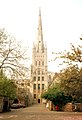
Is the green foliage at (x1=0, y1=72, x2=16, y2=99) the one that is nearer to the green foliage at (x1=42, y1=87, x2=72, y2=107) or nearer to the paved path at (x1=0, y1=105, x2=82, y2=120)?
the paved path at (x1=0, y1=105, x2=82, y2=120)

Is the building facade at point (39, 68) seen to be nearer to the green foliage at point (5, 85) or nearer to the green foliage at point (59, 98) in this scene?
the green foliage at point (59, 98)

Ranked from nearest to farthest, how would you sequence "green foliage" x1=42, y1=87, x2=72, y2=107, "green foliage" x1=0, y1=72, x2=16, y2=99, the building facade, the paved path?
the paved path
"green foliage" x1=0, y1=72, x2=16, y2=99
"green foliage" x1=42, y1=87, x2=72, y2=107
the building facade

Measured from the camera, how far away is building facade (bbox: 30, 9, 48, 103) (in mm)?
→ 118000

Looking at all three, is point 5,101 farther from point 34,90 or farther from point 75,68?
point 34,90

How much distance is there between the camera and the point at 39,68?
124 metres

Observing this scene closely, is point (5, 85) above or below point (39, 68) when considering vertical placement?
below

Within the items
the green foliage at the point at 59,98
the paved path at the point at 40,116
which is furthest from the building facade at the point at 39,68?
the paved path at the point at 40,116

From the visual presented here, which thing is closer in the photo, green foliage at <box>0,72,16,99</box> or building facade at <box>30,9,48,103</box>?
green foliage at <box>0,72,16,99</box>

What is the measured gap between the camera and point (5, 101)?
148 ft

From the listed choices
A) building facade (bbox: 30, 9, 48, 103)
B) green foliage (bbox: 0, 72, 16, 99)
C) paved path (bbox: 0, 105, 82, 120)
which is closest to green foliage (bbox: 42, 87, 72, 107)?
green foliage (bbox: 0, 72, 16, 99)

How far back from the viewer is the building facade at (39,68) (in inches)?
4646

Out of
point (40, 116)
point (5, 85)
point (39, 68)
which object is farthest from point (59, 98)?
point (39, 68)

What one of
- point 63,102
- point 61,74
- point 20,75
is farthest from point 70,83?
point 63,102

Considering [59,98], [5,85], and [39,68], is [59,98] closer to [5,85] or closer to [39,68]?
[5,85]
